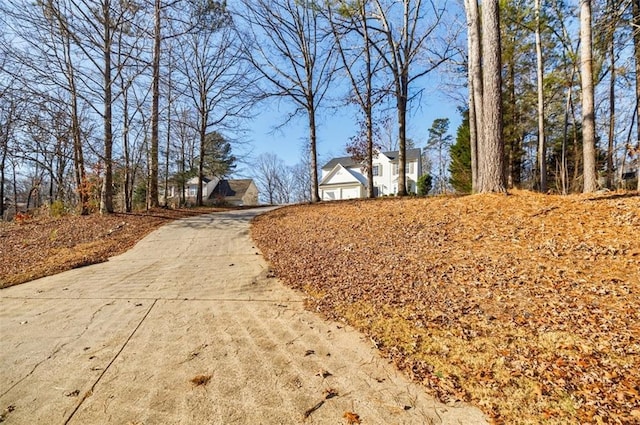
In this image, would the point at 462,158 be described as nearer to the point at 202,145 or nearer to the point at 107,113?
the point at 202,145

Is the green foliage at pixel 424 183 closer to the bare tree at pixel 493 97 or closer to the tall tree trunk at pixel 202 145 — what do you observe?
the tall tree trunk at pixel 202 145

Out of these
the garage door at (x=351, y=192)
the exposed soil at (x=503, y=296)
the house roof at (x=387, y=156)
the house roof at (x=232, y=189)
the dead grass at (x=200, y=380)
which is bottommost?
the dead grass at (x=200, y=380)

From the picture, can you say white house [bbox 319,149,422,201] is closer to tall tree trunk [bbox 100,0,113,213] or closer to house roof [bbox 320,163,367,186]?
house roof [bbox 320,163,367,186]

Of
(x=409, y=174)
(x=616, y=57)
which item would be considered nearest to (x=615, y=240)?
(x=616, y=57)

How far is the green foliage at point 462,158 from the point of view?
15703mm

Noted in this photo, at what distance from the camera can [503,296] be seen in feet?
9.29

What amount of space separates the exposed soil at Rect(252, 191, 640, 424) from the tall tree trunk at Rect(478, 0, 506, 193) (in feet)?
2.57

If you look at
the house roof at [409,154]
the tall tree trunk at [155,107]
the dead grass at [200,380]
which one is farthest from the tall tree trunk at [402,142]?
the house roof at [409,154]

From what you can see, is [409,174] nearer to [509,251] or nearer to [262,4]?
[262,4]

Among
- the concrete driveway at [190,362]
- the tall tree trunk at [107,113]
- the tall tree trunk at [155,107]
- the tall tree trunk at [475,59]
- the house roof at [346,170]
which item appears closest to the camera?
the concrete driveway at [190,362]

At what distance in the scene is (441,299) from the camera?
2.94 metres

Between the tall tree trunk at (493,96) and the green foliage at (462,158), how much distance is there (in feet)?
34.3

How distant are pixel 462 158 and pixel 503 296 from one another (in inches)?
633

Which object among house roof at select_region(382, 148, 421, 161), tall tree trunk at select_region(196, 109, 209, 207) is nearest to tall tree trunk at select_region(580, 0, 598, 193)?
tall tree trunk at select_region(196, 109, 209, 207)
